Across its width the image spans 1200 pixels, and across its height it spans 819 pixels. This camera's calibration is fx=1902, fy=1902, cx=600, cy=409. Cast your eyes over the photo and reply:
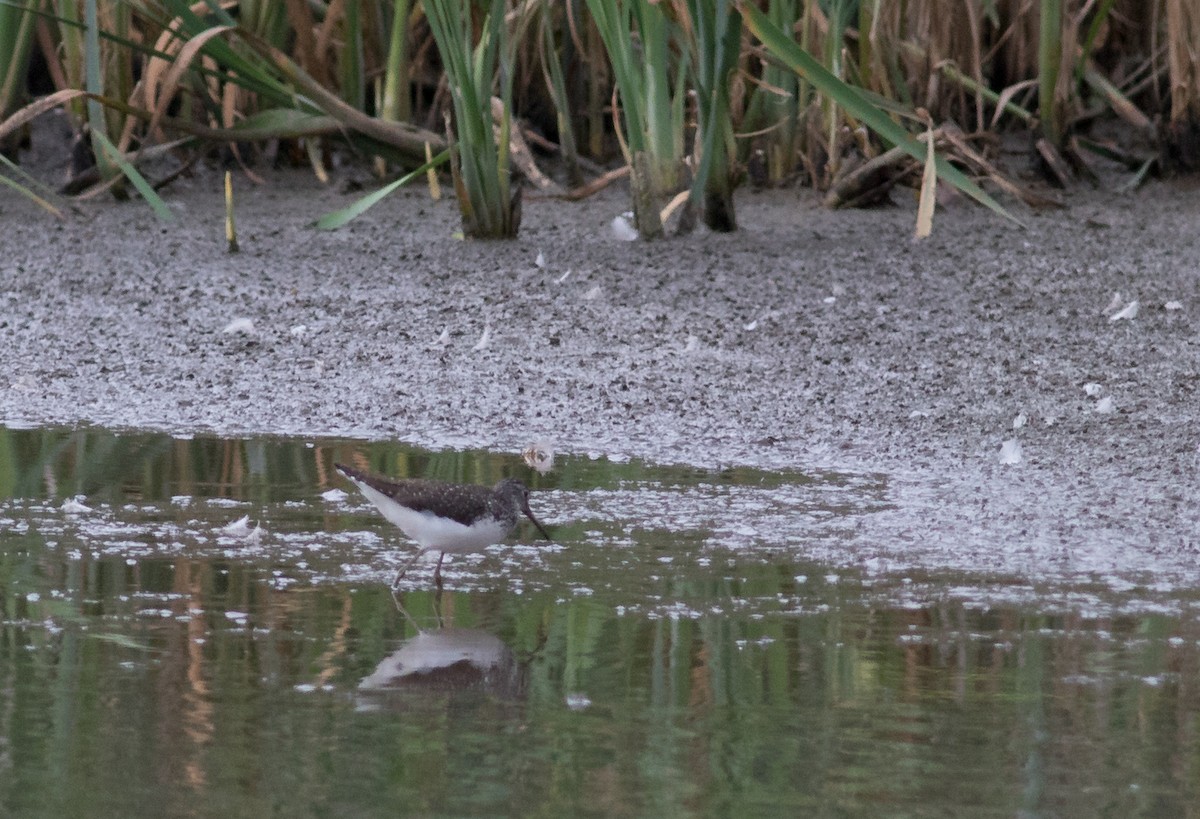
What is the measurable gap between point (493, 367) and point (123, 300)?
1752 mm

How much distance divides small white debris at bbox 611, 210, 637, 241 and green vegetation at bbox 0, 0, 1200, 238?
0.33ft

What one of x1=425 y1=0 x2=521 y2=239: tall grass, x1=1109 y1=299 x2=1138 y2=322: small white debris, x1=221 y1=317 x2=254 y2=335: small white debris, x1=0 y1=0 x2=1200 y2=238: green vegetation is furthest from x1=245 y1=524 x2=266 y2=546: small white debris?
x1=1109 y1=299 x2=1138 y2=322: small white debris

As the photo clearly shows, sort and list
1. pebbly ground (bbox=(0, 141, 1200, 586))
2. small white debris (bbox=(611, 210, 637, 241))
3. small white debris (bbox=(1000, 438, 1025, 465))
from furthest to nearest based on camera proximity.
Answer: small white debris (bbox=(611, 210, 637, 241)) → small white debris (bbox=(1000, 438, 1025, 465)) → pebbly ground (bbox=(0, 141, 1200, 586))

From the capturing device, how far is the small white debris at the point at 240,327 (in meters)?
6.77

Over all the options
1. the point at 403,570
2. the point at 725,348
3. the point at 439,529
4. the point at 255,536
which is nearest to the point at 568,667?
the point at 439,529

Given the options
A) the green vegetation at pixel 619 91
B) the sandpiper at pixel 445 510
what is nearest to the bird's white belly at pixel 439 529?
the sandpiper at pixel 445 510

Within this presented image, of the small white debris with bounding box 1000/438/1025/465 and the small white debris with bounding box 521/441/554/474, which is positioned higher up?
the small white debris with bounding box 1000/438/1025/465

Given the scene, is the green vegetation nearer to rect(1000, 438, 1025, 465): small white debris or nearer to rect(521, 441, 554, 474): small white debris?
rect(1000, 438, 1025, 465): small white debris

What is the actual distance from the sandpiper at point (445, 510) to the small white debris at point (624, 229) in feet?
11.3

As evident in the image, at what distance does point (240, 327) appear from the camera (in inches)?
267

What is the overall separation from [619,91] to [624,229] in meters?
0.90

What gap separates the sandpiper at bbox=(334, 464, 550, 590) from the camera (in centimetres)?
418

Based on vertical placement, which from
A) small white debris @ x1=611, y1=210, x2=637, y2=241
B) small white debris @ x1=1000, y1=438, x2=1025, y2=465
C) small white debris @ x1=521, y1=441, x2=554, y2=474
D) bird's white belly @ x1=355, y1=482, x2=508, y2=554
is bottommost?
bird's white belly @ x1=355, y1=482, x2=508, y2=554

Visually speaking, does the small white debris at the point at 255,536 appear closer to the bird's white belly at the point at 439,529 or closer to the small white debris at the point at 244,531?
the small white debris at the point at 244,531
